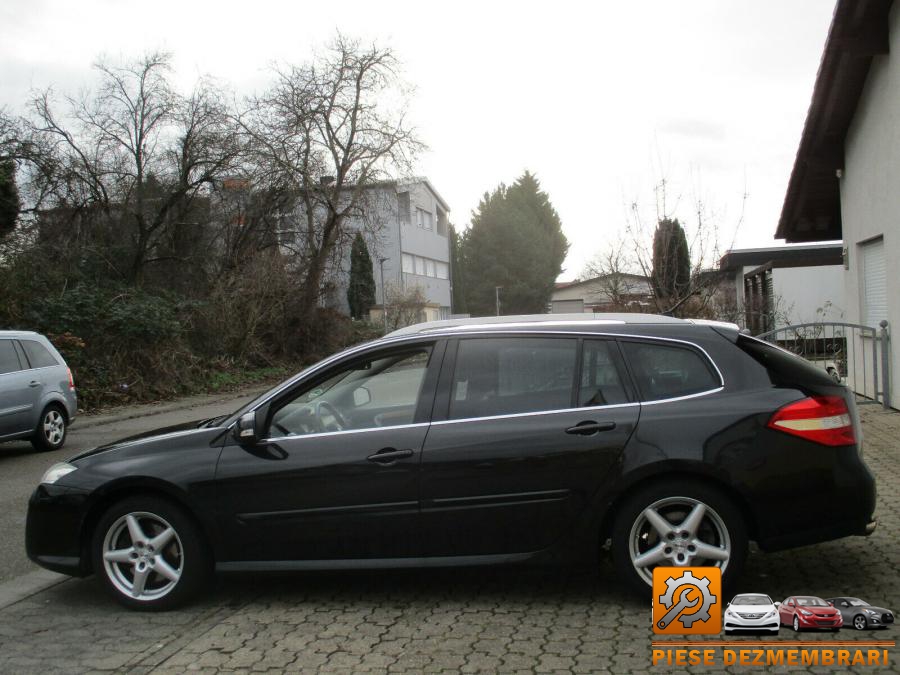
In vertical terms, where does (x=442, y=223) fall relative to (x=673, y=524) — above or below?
above

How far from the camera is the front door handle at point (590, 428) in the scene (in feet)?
15.3

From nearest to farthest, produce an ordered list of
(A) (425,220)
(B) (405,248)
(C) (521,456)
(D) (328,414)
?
(C) (521,456) < (D) (328,414) < (B) (405,248) < (A) (425,220)

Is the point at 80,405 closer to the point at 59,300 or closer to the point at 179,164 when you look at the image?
the point at 59,300

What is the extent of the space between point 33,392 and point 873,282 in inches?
491

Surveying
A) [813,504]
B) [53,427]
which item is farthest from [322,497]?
[53,427]

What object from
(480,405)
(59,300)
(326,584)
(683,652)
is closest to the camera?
(683,652)

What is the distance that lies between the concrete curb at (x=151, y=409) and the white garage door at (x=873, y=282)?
10.0 meters

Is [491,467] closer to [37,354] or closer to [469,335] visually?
[469,335]

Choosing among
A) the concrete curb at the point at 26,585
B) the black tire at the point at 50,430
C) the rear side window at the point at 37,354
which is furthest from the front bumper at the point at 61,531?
the rear side window at the point at 37,354

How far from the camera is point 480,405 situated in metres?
4.87

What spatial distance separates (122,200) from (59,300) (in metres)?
10.2

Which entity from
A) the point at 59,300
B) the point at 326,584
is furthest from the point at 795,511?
the point at 59,300

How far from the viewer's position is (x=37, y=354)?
12.6 m

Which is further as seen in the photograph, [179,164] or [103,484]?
[179,164]
